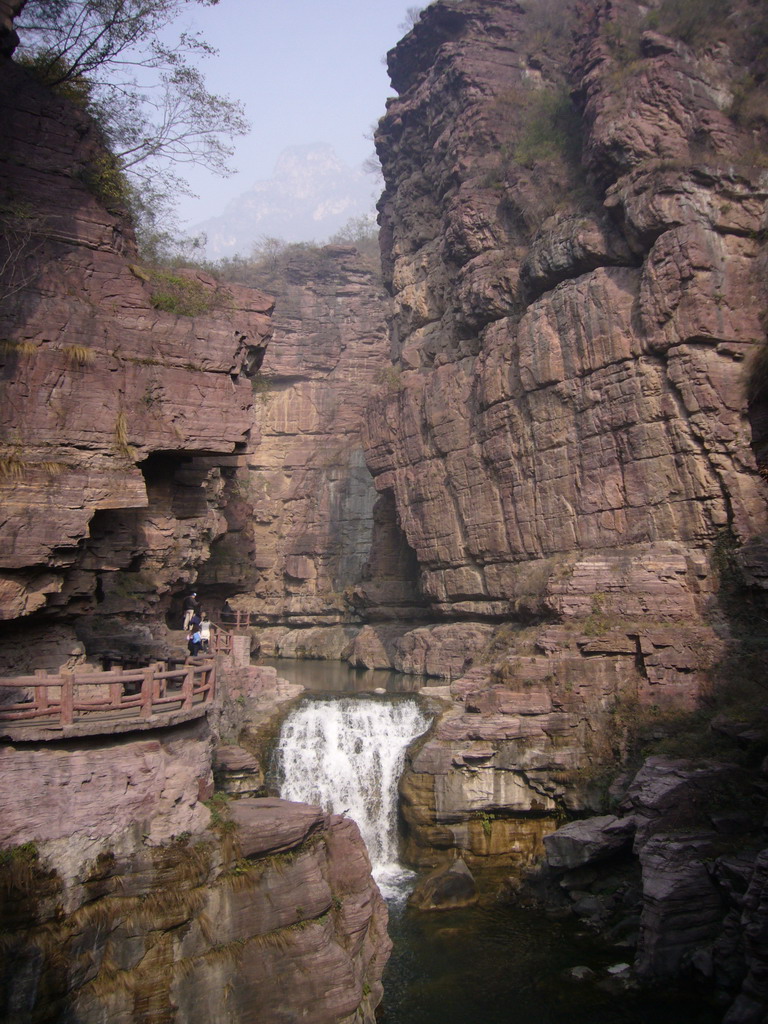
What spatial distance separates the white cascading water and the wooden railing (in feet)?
33.1

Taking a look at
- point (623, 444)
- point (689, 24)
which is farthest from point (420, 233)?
point (623, 444)

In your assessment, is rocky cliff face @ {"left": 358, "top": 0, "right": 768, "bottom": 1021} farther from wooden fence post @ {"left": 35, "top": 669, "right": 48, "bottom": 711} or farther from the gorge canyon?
wooden fence post @ {"left": 35, "top": 669, "right": 48, "bottom": 711}

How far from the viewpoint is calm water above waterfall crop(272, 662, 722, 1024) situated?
14.9 metres

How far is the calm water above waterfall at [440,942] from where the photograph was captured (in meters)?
14.9

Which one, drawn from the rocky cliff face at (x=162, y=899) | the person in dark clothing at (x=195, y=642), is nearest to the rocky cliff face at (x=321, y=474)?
the person in dark clothing at (x=195, y=642)

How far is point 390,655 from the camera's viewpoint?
39.2 meters

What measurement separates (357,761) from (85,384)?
14.4 meters

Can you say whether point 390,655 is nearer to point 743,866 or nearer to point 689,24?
point 743,866

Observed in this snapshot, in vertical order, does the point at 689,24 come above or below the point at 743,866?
above

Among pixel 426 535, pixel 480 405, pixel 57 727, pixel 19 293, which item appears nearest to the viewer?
pixel 57 727

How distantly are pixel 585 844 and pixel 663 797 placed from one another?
222 cm

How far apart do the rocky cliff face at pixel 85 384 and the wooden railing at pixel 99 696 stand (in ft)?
8.18

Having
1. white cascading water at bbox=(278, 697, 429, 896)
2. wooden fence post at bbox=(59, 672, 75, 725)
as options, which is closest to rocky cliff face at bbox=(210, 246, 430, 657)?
white cascading water at bbox=(278, 697, 429, 896)

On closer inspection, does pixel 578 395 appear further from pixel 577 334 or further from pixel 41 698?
pixel 41 698
